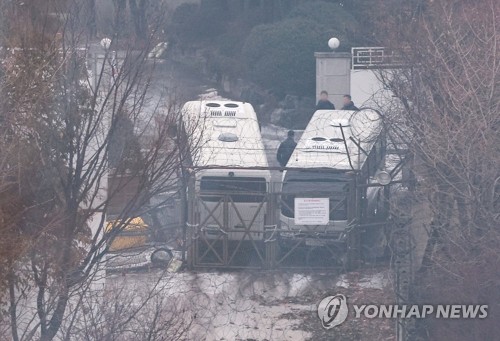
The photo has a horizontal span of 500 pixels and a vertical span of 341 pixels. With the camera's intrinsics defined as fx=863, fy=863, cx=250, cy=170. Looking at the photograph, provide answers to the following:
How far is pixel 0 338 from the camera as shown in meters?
6.29

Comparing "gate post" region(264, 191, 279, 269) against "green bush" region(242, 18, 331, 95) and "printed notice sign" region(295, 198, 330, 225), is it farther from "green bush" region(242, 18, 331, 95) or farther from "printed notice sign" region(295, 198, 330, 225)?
"green bush" region(242, 18, 331, 95)

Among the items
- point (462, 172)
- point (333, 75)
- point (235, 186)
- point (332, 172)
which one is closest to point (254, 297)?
point (332, 172)

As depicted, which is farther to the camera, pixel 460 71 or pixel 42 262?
pixel 460 71

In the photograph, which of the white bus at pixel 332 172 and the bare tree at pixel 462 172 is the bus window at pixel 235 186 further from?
the bare tree at pixel 462 172

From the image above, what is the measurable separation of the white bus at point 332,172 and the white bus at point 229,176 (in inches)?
Result: 18.3

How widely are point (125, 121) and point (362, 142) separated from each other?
21.5ft

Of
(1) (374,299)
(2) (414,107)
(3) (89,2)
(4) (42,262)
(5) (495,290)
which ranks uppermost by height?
(3) (89,2)

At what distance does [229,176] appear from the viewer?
13805mm

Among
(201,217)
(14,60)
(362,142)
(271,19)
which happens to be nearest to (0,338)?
(14,60)

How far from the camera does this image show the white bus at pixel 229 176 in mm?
12984

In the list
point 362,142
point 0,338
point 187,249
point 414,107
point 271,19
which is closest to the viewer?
point 0,338

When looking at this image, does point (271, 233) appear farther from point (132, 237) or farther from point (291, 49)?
point (291, 49)

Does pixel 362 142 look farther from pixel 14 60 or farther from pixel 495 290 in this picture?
pixel 14 60

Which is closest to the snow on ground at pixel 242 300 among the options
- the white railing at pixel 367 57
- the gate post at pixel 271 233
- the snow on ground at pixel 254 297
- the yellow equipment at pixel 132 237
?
the snow on ground at pixel 254 297
